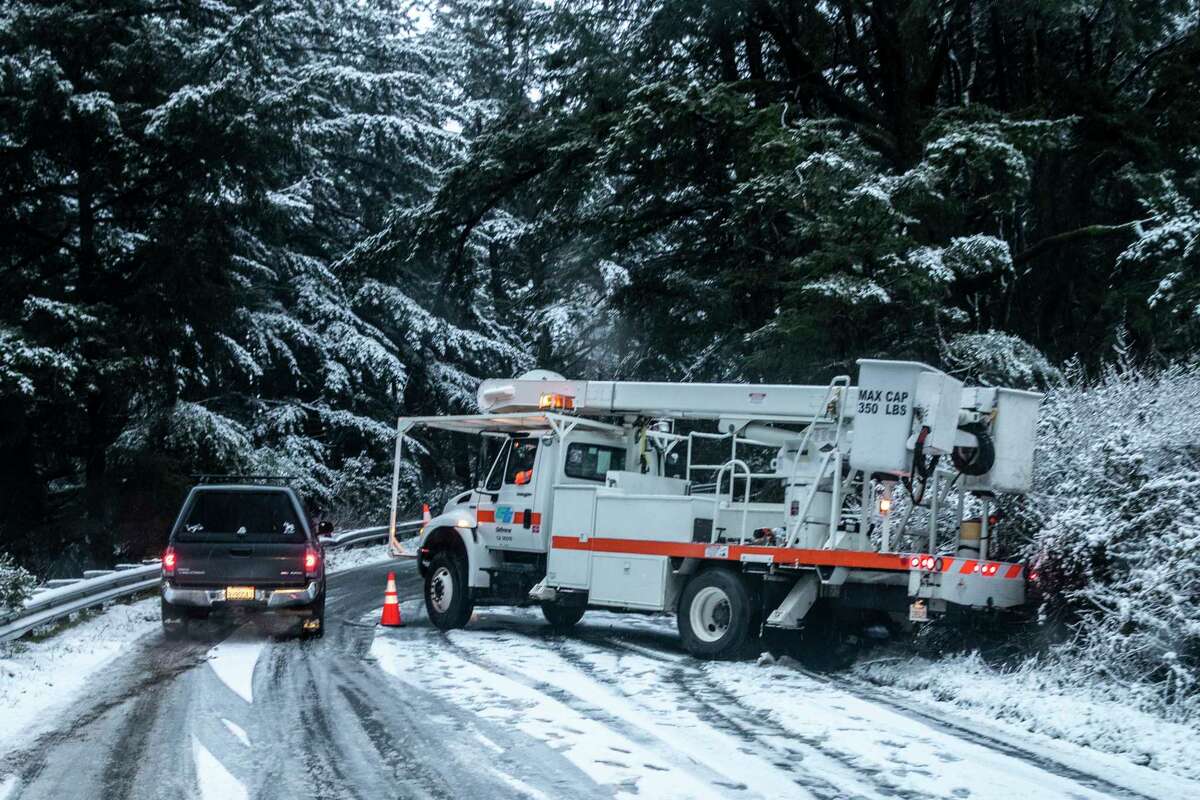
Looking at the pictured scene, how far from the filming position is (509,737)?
870cm

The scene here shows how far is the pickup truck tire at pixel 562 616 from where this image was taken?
52.0 ft

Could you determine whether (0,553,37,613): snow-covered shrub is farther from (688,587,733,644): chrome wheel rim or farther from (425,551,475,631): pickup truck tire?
Answer: (688,587,733,644): chrome wheel rim

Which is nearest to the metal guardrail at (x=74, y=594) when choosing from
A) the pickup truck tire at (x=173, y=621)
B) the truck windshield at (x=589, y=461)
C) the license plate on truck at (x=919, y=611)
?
the pickup truck tire at (x=173, y=621)

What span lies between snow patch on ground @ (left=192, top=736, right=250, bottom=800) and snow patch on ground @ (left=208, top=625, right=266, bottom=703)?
2091mm

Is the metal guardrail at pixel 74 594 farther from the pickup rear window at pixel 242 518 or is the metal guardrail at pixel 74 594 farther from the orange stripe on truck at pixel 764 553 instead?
the orange stripe on truck at pixel 764 553

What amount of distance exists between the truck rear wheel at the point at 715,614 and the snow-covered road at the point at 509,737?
1.12 feet

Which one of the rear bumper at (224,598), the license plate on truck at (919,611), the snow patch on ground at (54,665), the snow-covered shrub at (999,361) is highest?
the snow-covered shrub at (999,361)

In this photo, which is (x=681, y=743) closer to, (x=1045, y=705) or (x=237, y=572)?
(x=1045, y=705)

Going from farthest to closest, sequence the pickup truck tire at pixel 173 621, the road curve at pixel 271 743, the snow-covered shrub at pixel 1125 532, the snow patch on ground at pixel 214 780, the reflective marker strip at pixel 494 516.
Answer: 1. the reflective marker strip at pixel 494 516
2. the pickup truck tire at pixel 173 621
3. the snow-covered shrub at pixel 1125 532
4. the road curve at pixel 271 743
5. the snow patch on ground at pixel 214 780

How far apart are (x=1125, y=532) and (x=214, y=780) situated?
7.87 meters

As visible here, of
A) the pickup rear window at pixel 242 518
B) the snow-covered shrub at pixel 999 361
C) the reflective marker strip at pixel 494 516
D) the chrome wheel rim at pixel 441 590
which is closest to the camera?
the pickup rear window at pixel 242 518

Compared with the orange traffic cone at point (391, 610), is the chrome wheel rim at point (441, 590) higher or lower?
higher

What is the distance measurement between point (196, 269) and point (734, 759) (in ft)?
59.7

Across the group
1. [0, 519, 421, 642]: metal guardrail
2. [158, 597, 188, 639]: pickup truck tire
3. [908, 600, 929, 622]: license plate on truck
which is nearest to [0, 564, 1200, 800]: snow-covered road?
[158, 597, 188, 639]: pickup truck tire
